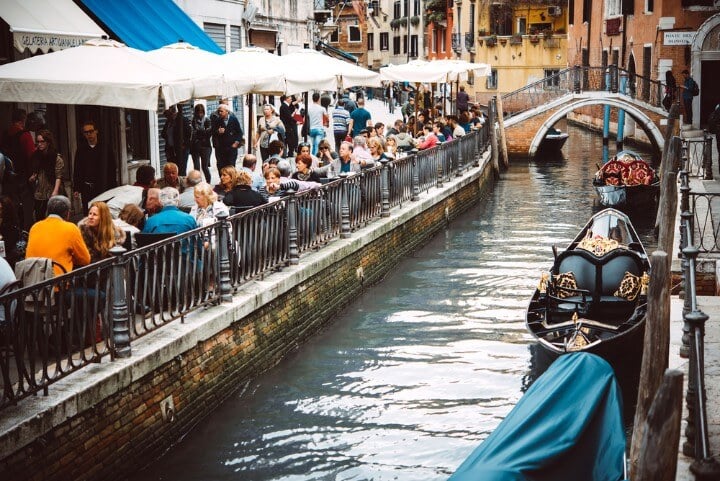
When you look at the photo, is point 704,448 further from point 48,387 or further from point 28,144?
point 28,144

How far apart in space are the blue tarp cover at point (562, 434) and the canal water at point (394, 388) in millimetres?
1910

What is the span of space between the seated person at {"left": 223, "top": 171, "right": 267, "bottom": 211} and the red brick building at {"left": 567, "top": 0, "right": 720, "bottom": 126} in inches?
815

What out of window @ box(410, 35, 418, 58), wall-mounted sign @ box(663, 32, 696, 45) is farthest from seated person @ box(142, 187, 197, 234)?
window @ box(410, 35, 418, 58)


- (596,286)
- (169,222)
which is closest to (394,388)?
(596,286)

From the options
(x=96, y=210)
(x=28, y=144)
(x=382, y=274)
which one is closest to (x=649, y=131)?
(x=382, y=274)

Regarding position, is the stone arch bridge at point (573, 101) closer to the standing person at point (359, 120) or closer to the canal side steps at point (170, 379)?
the standing person at point (359, 120)

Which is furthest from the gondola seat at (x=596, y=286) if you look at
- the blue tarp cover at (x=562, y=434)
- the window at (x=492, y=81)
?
the window at (x=492, y=81)

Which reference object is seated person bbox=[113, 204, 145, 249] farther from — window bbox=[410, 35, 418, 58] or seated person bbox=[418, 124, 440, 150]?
window bbox=[410, 35, 418, 58]

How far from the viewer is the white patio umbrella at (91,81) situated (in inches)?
383

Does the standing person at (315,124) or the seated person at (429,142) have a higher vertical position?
the standing person at (315,124)

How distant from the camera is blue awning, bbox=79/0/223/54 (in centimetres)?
1414

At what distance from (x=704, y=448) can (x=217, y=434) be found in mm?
4409

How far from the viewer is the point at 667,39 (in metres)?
29.7

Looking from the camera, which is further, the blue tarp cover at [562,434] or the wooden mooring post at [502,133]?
the wooden mooring post at [502,133]
